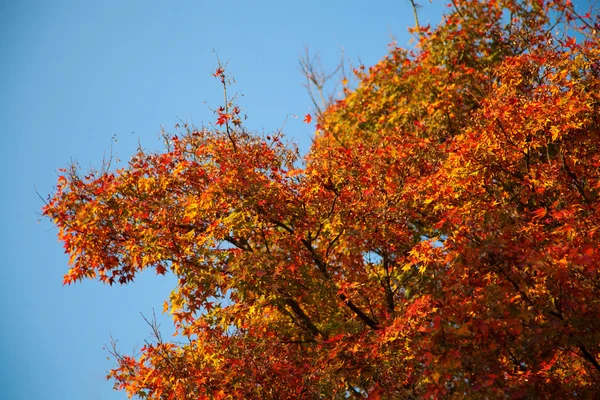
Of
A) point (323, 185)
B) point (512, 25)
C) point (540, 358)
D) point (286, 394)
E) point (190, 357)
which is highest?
point (512, 25)

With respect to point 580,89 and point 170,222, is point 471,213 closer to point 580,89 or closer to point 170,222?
point 580,89

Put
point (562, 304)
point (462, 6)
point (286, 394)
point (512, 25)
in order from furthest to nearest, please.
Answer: point (462, 6)
point (512, 25)
point (286, 394)
point (562, 304)

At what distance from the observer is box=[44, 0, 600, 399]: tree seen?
7297 mm

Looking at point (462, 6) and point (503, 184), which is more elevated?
point (462, 6)

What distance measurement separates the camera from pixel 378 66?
18.0 m

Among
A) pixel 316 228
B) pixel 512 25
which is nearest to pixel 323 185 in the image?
pixel 316 228

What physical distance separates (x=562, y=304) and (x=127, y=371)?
7.43 metres

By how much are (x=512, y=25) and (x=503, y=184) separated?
8.32 metres

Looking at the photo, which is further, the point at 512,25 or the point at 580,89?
the point at 512,25

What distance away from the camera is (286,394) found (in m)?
9.22

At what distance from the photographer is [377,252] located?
10586 millimetres

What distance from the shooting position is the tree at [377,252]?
7.30 meters

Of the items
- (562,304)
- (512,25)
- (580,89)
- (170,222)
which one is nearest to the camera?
(562,304)

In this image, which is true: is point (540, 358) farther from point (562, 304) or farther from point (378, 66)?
point (378, 66)
